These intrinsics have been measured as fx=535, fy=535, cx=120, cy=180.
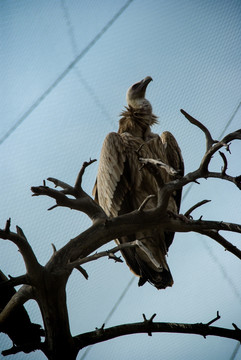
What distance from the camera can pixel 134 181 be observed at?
3.94m

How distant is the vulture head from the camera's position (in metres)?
4.57

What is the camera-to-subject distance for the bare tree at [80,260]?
2.31m

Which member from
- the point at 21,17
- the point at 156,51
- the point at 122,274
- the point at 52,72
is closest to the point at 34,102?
the point at 52,72

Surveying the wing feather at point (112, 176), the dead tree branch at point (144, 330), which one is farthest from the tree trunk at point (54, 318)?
the wing feather at point (112, 176)

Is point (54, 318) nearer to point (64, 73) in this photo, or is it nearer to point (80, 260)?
point (80, 260)

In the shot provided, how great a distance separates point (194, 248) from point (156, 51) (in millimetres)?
1799

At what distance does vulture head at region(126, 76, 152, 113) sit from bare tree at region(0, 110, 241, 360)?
6.33 ft

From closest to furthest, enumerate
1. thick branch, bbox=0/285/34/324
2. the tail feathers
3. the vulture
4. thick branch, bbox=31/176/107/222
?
thick branch, bbox=0/285/34/324 → thick branch, bbox=31/176/107/222 → the tail feathers → the vulture

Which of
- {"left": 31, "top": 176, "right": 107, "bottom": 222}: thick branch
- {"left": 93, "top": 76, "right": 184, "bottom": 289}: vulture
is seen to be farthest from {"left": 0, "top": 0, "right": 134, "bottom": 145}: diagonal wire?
{"left": 31, "top": 176, "right": 107, "bottom": 222}: thick branch

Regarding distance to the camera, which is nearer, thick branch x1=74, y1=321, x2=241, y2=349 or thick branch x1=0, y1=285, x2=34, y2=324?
thick branch x1=0, y1=285, x2=34, y2=324

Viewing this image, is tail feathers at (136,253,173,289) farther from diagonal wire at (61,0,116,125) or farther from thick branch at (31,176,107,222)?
diagonal wire at (61,0,116,125)

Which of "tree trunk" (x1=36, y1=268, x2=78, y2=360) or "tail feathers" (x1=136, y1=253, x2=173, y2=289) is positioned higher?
"tail feathers" (x1=136, y1=253, x2=173, y2=289)

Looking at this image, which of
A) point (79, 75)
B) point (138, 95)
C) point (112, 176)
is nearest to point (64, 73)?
point (79, 75)

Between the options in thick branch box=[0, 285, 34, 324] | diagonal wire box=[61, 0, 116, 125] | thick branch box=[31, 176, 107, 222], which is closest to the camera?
thick branch box=[0, 285, 34, 324]
